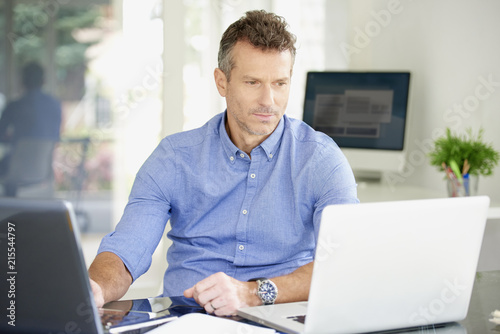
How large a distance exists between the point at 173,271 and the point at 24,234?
845 millimetres

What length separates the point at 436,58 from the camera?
10.00 feet

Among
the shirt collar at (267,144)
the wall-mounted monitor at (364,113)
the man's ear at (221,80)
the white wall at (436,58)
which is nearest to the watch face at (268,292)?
the shirt collar at (267,144)

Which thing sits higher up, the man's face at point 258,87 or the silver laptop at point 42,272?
the man's face at point 258,87

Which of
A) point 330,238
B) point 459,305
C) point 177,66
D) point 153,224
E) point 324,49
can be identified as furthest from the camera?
point 324,49

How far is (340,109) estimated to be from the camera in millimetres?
3164

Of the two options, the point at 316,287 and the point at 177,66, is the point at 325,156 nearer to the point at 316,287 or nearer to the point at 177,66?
the point at 316,287

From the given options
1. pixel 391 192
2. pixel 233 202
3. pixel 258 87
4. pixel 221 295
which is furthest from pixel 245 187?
pixel 391 192

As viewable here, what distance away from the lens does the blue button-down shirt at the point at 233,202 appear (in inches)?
65.8

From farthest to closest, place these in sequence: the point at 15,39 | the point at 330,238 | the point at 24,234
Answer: the point at 15,39
the point at 330,238
the point at 24,234

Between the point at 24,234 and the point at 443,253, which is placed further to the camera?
the point at 443,253

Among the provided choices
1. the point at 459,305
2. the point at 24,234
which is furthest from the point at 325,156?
the point at 24,234

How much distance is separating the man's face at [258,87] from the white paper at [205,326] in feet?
2.20

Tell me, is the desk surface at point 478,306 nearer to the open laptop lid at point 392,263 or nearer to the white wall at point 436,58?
the open laptop lid at point 392,263

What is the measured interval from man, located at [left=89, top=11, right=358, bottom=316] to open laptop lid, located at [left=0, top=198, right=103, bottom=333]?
23.2 inches
